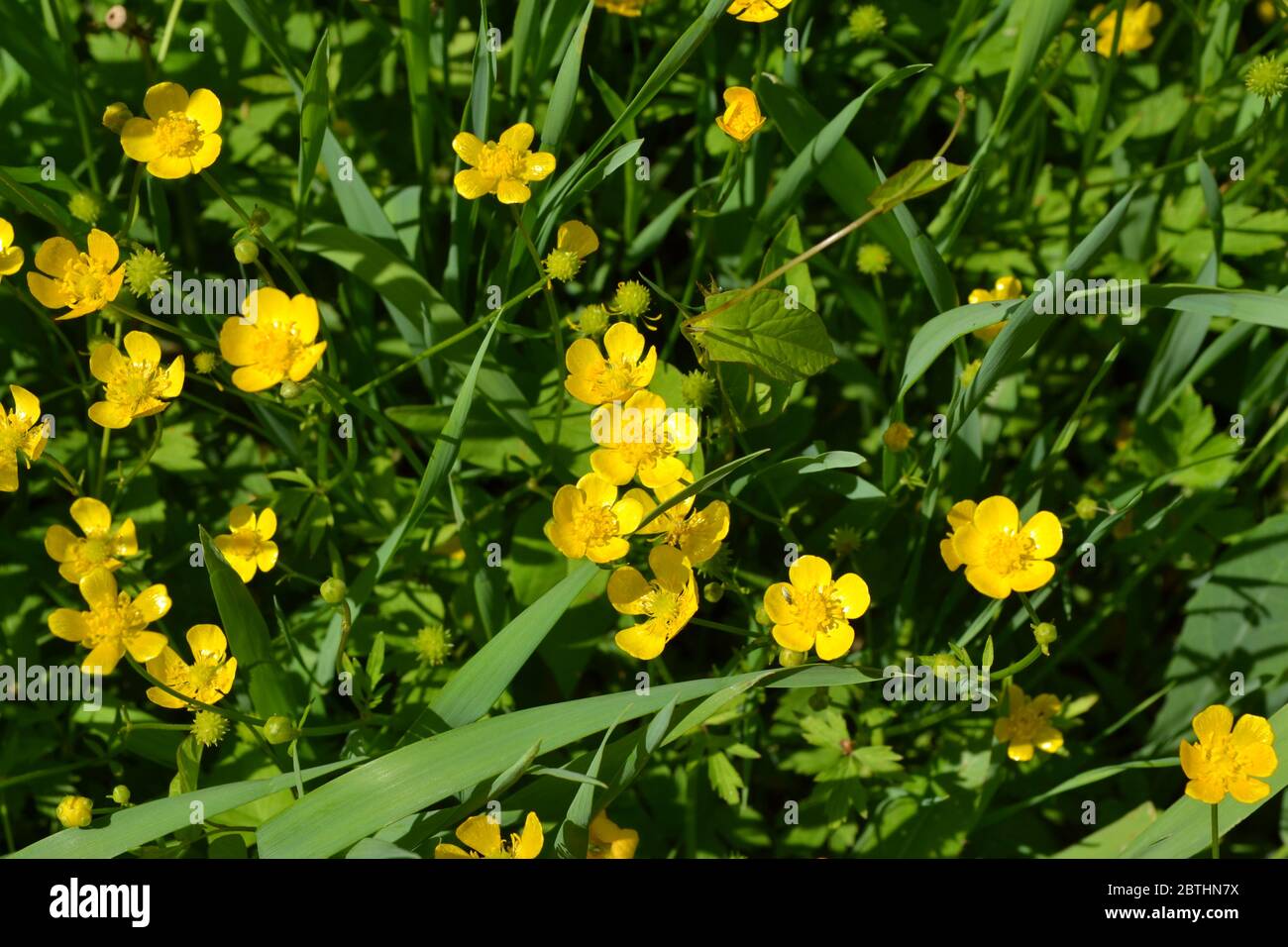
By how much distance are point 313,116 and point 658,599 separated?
4.09 ft

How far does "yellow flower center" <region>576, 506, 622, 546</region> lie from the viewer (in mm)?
2143

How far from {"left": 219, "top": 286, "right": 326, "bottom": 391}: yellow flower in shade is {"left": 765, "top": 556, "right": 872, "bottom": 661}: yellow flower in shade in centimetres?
104

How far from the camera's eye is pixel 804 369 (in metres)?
2.15

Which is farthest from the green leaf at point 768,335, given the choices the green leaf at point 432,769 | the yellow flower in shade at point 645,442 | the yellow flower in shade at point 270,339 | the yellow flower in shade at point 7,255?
the yellow flower in shade at point 7,255

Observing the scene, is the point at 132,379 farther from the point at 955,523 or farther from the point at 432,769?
the point at 955,523

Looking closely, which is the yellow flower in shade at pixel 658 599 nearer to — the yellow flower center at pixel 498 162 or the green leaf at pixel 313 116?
the yellow flower center at pixel 498 162

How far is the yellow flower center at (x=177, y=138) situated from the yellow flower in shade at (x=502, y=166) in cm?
55

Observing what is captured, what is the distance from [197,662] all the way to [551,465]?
0.84 meters

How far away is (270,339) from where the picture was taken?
2158 mm

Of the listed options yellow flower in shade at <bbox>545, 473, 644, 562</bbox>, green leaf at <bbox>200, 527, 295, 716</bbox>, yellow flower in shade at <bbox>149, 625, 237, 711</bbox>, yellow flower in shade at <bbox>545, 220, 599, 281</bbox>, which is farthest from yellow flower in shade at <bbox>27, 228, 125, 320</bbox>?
yellow flower in shade at <bbox>545, 473, 644, 562</bbox>

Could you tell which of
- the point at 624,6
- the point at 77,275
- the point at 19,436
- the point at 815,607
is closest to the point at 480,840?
the point at 815,607

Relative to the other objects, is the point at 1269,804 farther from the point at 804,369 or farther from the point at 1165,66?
the point at 1165,66

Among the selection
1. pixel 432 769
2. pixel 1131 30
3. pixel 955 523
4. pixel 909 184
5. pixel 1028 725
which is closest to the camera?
pixel 432 769

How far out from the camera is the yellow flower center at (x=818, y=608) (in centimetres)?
218
